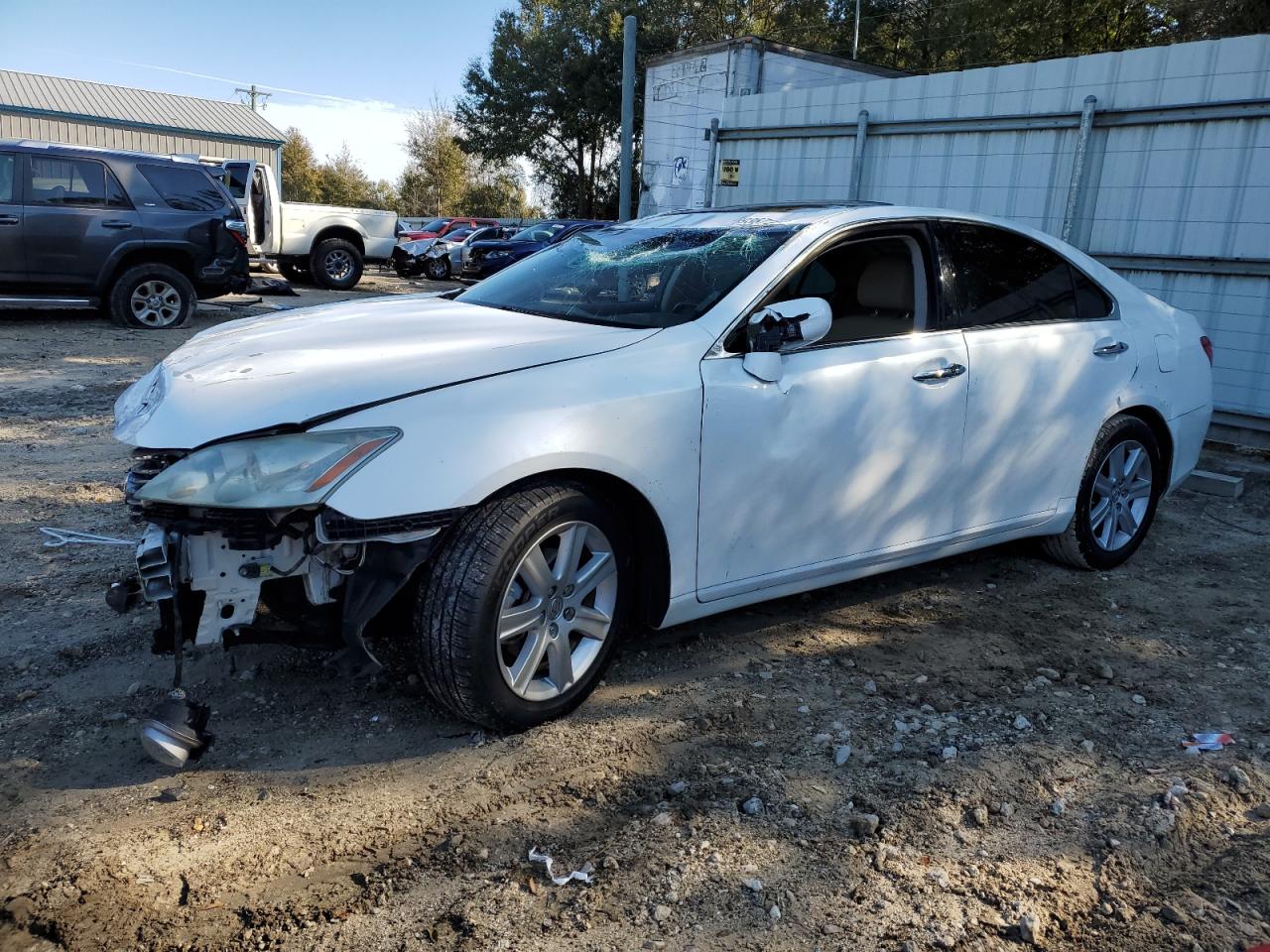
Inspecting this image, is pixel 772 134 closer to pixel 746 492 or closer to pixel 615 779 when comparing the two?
pixel 746 492

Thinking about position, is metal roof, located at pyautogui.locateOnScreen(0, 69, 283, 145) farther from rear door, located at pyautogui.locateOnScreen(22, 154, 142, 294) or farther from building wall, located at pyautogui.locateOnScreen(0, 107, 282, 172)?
rear door, located at pyautogui.locateOnScreen(22, 154, 142, 294)

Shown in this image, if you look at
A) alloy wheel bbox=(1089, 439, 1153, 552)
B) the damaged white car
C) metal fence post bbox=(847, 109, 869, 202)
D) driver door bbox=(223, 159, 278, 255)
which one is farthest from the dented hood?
driver door bbox=(223, 159, 278, 255)

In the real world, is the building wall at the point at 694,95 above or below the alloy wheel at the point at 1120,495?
above

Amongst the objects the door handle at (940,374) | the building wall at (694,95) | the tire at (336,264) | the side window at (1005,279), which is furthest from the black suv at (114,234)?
the door handle at (940,374)

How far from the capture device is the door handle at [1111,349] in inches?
174

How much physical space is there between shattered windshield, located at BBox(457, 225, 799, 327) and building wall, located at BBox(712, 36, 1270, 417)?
17.9 feet

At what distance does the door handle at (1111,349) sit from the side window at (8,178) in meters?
10.4

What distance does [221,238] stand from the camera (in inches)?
445

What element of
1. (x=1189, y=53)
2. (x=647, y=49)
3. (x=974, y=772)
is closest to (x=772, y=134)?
(x=1189, y=53)

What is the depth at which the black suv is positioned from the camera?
10266 millimetres

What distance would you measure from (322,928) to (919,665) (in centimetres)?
230

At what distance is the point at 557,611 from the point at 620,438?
554 mm

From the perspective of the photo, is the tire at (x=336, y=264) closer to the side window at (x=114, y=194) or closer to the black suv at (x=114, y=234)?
the black suv at (x=114, y=234)

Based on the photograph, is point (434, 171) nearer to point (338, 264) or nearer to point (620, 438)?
point (338, 264)
